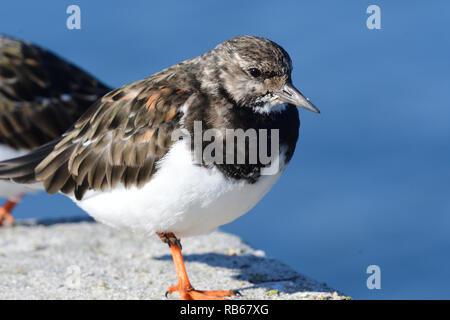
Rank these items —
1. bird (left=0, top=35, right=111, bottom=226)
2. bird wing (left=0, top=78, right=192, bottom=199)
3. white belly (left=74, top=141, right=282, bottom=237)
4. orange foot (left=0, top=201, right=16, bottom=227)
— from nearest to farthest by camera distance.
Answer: white belly (left=74, top=141, right=282, bottom=237) < bird wing (left=0, top=78, right=192, bottom=199) < bird (left=0, top=35, right=111, bottom=226) < orange foot (left=0, top=201, right=16, bottom=227)

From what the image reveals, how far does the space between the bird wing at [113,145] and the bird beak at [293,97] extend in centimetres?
71

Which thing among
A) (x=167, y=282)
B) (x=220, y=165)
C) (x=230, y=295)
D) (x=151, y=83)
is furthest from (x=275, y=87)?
(x=167, y=282)

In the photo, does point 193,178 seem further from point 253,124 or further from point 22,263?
point 22,263

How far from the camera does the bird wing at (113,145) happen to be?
5457 millimetres

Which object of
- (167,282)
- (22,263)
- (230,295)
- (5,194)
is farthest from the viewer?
(5,194)

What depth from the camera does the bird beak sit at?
5293 mm

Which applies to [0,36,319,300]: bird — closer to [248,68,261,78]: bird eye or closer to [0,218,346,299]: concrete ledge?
[248,68,261,78]: bird eye

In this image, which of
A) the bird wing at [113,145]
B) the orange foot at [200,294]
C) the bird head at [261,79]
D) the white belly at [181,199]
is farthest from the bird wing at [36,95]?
the bird head at [261,79]

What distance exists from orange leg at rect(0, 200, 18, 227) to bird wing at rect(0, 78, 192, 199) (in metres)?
2.78

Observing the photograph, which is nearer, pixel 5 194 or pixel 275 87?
pixel 275 87

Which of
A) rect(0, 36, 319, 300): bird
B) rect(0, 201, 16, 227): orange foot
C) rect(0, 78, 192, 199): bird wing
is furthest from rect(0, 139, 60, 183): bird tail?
rect(0, 201, 16, 227): orange foot

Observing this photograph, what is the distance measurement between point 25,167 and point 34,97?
2.37 m

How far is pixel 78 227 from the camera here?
8797 millimetres
